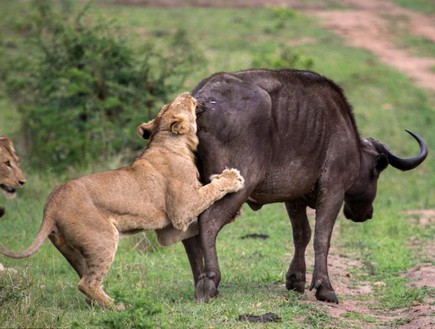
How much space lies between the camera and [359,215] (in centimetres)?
862

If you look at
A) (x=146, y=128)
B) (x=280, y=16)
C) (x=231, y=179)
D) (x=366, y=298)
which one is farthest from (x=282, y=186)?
(x=280, y=16)

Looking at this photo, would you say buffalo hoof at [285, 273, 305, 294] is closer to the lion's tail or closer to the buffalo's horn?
the buffalo's horn

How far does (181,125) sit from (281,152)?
0.86 meters

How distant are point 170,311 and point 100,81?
6.99m

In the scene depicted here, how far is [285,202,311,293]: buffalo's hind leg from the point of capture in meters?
7.86

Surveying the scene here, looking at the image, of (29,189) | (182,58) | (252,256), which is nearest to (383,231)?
(252,256)

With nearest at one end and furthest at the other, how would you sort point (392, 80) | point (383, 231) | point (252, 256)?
point (252, 256) < point (383, 231) < point (392, 80)

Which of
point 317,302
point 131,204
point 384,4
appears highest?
point 131,204

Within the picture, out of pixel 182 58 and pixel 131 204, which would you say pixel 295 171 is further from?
pixel 182 58

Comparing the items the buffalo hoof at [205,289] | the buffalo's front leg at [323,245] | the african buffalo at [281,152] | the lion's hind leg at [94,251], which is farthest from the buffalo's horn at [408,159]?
the lion's hind leg at [94,251]

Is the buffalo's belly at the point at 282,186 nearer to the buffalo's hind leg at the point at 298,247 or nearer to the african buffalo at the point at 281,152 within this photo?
the african buffalo at the point at 281,152

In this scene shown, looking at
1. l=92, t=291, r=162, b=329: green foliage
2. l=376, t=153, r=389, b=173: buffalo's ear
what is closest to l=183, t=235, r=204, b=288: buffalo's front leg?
l=92, t=291, r=162, b=329: green foliage

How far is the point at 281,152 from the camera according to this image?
7.39m

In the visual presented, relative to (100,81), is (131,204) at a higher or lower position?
higher
